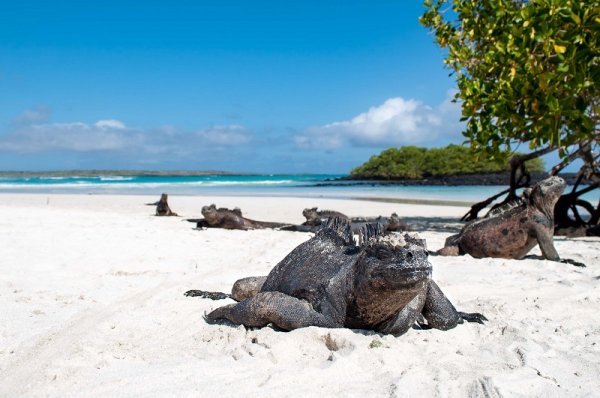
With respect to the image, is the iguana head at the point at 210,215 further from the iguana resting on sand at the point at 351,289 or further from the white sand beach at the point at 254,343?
the iguana resting on sand at the point at 351,289

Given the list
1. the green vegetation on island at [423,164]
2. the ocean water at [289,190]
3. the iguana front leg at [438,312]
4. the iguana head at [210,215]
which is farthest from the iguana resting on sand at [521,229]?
the green vegetation on island at [423,164]

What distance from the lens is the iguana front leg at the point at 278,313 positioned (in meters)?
3.87

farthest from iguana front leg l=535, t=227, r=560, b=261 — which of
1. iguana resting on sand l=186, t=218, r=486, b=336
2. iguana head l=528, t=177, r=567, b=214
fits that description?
iguana resting on sand l=186, t=218, r=486, b=336

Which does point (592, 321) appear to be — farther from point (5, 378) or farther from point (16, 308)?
point (16, 308)

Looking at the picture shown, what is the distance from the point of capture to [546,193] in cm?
791

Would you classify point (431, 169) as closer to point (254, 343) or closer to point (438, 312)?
point (438, 312)

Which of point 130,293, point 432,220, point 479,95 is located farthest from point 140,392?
point 432,220

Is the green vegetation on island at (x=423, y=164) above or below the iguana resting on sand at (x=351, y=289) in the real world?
above

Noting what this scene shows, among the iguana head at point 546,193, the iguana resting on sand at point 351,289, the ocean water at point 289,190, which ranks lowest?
the ocean water at point 289,190

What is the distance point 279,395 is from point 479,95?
8277 mm

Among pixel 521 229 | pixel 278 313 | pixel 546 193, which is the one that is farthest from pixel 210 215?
pixel 278 313

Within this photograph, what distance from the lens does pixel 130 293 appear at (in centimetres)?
556

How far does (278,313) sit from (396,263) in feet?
3.48

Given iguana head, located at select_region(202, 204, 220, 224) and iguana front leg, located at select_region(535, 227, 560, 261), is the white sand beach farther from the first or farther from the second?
iguana head, located at select_region(202, 204, 220, 224)
